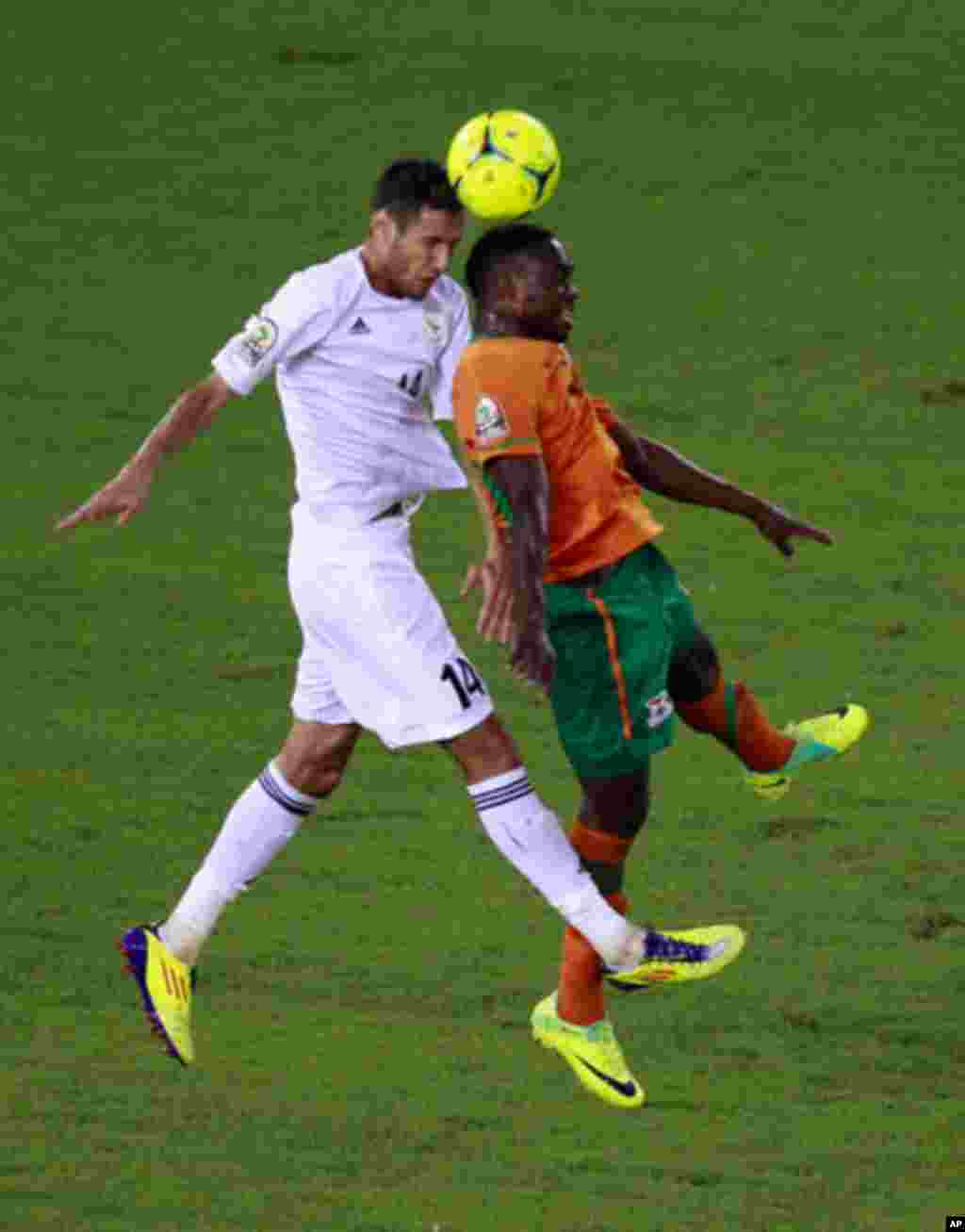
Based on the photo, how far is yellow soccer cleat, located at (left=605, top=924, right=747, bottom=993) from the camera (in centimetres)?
701

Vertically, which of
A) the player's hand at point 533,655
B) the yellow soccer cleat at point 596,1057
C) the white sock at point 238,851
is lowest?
the yellow soccer cleat at point 596,1057

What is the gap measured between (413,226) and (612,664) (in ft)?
3.39

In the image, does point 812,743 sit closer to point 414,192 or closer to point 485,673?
point 414,192

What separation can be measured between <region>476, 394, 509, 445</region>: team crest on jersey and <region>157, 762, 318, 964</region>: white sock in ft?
3.60

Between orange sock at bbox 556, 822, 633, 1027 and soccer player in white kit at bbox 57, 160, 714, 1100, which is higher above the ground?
soccer player in white kit at bbox 57, 160, 714, 1100

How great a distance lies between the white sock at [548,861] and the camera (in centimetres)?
679

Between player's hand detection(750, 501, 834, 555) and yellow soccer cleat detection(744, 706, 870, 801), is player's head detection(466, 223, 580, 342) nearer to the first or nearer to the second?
player's hand detection(750, 501, 834, 555)

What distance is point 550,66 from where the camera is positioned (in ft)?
64.1

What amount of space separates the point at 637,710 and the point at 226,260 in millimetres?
9287

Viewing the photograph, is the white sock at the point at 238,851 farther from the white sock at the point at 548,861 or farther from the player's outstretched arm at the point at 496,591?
the player's outstretched arm at the point at 496,591

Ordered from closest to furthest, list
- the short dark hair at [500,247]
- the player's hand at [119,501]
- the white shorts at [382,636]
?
1. the player's hand at [119,501]
2. the short dark hair at [500,247]
3. the white shorts at [382,636]

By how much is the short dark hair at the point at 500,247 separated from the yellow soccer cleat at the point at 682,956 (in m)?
1.49

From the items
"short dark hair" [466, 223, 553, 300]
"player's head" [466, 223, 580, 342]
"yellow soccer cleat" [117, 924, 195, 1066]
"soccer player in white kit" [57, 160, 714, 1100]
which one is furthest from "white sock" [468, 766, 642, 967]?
"short dark hair" [466, 223, 553, 300]

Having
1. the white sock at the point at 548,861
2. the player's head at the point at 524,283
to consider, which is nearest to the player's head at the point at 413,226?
the player's head at the point at 524,283
